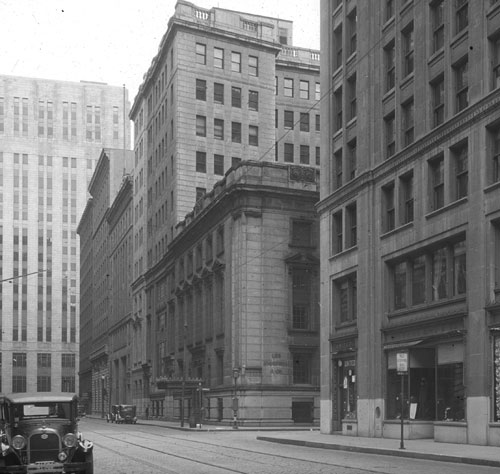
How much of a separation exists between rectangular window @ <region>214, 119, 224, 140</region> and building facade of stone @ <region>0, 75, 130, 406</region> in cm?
10677

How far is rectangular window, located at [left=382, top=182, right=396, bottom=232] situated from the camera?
133ft

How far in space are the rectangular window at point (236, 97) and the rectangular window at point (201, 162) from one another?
5226 mm

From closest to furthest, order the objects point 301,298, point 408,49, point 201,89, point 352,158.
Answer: point 408,49 < point 352,158 < point 301,298 < point 201,89

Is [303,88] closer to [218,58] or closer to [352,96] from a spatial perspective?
[218,58]

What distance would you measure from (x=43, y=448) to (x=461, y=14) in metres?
24.5

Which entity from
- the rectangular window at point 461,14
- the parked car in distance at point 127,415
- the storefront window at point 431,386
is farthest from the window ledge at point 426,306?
the parked car in distance at point 127,415

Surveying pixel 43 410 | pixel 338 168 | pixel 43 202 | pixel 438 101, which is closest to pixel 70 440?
pixel 43 410

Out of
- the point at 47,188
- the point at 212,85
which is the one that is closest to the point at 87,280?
the point at 47,188

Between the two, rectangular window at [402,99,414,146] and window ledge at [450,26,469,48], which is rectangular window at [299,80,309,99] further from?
window ledge at [450,26,469,48]

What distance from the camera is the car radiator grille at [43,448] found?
18.5 meters

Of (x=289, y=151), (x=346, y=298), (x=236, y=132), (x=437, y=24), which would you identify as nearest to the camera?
(x=437, y=24)

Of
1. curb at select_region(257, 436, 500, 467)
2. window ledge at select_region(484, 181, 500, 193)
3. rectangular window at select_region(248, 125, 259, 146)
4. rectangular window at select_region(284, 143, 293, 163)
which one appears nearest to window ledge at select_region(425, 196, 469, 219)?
window ledge at select_region(484, 181, 500, 193)

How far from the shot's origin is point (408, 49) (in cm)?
3978

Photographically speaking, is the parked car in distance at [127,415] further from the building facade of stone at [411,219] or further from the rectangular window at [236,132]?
the building facade of stone at [411,219]
